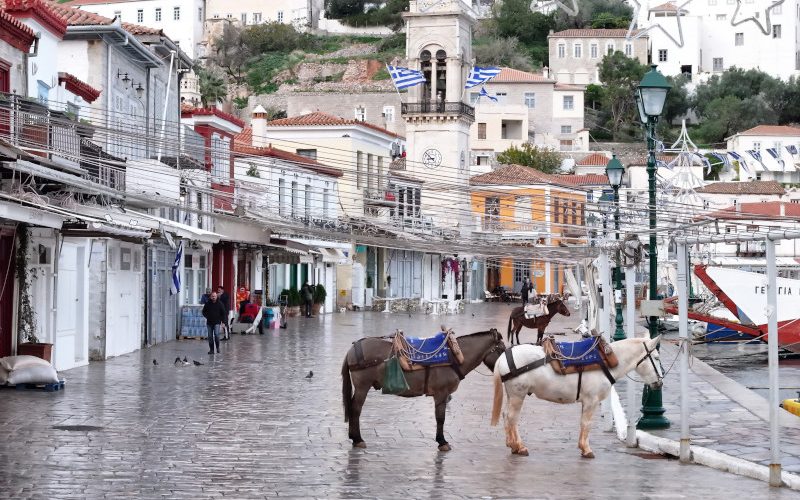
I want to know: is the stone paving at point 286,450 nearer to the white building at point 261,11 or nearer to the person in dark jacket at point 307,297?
the person in dark jacket at point 307,297

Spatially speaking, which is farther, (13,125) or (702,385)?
(702,385)

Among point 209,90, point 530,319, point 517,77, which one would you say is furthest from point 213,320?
point 517,77

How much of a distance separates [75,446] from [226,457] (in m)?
1.66

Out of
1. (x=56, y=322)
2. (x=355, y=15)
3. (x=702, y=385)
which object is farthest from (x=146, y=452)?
(x=355, y=15)

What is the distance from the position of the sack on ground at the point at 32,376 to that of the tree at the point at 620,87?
103 m

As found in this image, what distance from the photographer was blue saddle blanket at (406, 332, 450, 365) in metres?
14.4

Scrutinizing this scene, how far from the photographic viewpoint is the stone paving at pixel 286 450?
1176 centimetres

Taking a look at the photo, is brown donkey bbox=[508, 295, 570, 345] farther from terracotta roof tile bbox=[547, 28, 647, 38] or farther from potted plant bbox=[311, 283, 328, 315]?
terracotta roof tile bbox=[547, 28, 647, 38]

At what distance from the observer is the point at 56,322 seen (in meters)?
22.7

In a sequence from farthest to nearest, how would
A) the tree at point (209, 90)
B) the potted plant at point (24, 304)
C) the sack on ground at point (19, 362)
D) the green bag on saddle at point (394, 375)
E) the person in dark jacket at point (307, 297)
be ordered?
1. the tree at point (209, 90)
2. the person in dark jacket at point (307, 297)
3. the potted plant at point (24, 304)
4. the sack on ground at point (19, 362)
5. the green bag on saddle at point (394, 375)

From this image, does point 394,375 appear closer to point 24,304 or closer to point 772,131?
point 24,304

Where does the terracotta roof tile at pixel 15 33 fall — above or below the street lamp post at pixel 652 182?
above

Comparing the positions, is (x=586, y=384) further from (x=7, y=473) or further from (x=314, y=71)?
(x=314, y=71)

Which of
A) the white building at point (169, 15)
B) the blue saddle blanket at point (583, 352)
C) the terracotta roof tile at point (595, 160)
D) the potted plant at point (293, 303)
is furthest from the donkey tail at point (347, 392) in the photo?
the white building at point (169, 15)
